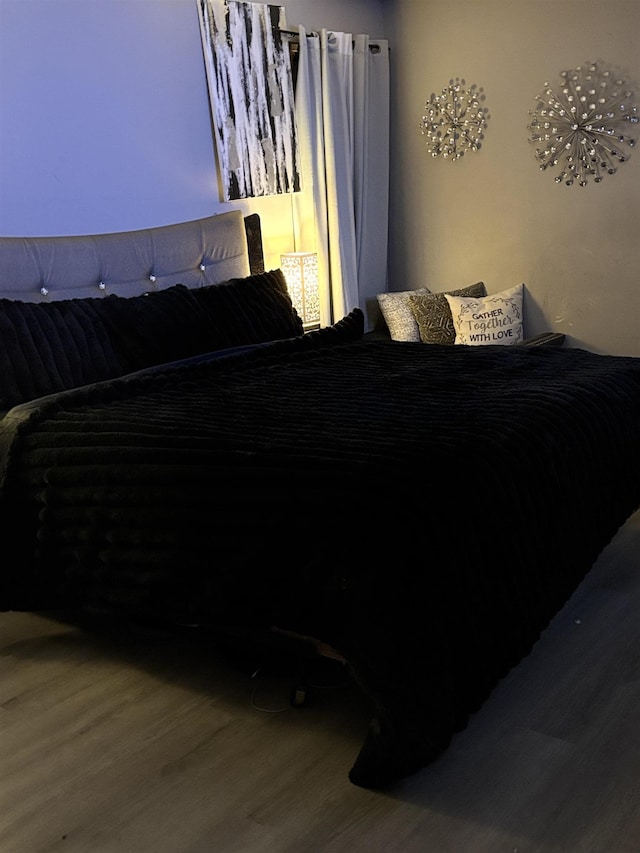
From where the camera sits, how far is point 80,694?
7.63ft

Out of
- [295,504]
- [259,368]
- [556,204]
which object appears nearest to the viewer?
[295,504]

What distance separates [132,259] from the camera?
348 cm

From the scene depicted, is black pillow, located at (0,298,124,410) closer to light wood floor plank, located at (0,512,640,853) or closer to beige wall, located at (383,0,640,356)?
light wood floor plank, located at (0,512,640,853)

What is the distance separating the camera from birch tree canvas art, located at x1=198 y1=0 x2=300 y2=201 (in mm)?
4051

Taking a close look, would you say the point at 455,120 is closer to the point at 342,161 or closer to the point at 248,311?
the point at 342,161

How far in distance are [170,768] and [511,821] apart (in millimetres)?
738

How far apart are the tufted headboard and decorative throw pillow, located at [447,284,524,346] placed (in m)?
1.06

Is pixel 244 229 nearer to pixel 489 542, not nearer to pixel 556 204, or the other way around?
pixel 556 204

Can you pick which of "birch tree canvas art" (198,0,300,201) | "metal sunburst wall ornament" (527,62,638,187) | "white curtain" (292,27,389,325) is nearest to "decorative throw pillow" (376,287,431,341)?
"white curtain" (292,27,389,325)

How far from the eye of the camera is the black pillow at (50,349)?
2832 mm

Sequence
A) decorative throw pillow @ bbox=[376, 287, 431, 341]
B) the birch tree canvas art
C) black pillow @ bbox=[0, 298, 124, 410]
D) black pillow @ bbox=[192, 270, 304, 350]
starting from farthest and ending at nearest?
decorative throw pillow @ bbox=[376, 287, 431, 341] → the birch tree canvas art → black pillow @ bbox=[192, 270, 304, 350] → black pillow @ bbox=[0, 298, 124, 410]

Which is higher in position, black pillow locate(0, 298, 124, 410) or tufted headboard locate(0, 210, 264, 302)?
tufted headboard locate(0, 210, 264, 302)

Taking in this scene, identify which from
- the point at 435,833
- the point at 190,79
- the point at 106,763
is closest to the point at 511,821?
the point at 435,833

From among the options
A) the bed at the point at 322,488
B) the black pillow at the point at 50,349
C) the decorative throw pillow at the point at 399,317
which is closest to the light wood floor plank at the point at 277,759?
the bed at the point at 322,488
